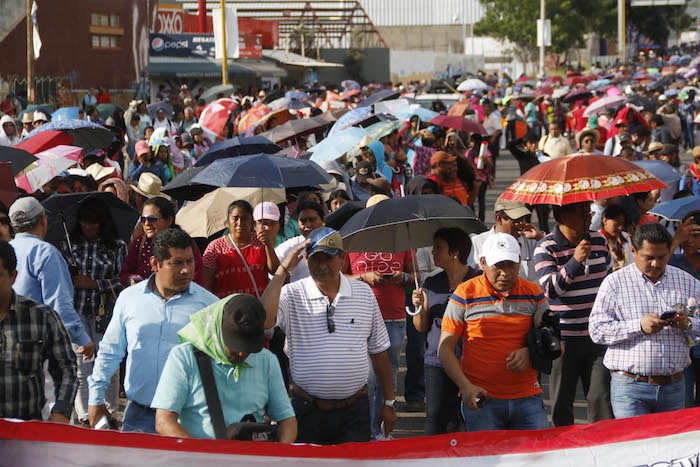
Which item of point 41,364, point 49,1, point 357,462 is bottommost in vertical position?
point 357,462

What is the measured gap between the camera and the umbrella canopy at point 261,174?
9.24 meters

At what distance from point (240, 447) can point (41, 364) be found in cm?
112

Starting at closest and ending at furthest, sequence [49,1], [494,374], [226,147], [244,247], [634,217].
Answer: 1. [494,374]
2. [244,247]
3. [634,217]
4. [226,147]
5. [49,1]

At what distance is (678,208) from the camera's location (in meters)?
8.39

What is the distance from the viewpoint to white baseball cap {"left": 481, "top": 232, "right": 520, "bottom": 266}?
20.1 ft

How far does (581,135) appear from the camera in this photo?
14.4 m

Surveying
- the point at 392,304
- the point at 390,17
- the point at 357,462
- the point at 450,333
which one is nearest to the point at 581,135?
the point at 392,304

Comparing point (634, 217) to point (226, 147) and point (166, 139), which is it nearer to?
point (226, 147)

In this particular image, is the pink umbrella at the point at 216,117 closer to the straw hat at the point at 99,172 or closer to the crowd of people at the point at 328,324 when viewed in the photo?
the straw hat at the point at 99,172

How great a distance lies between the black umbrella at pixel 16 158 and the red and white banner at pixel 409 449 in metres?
6.43

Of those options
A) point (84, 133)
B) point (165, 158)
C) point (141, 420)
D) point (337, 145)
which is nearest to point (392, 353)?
point (141, 420)

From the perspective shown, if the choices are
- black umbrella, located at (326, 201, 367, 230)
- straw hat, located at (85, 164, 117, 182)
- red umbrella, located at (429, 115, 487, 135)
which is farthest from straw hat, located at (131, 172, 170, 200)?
red umbrella, located at (429, 115, 487, 135)

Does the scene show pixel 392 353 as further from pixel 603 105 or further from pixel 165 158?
pixel 603 105

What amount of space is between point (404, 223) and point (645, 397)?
2038 mm
